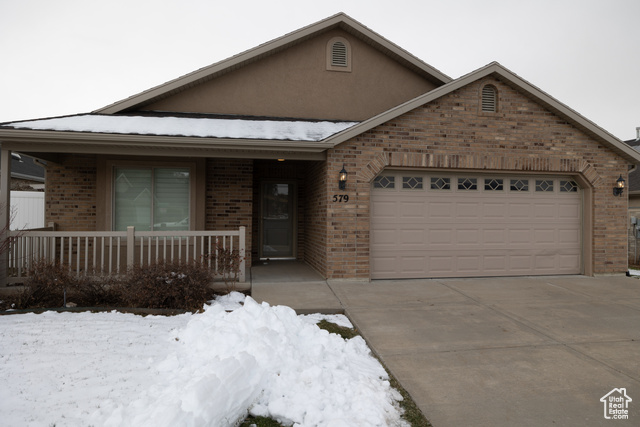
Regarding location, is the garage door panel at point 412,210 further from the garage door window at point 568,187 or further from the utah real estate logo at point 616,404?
the utah real estate logo at point 616,404

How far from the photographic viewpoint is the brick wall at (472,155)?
7.64m

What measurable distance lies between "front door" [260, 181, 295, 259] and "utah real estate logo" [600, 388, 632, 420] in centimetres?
821

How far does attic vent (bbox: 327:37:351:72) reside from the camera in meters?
10.3

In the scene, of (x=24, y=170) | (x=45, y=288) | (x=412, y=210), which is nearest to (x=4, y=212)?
(x=45, y=288)

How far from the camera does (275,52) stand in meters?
10.1

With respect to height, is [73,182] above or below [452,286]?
above

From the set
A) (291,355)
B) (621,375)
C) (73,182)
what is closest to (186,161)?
(73,182)

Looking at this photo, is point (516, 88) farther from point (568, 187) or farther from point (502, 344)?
point (502, 344)

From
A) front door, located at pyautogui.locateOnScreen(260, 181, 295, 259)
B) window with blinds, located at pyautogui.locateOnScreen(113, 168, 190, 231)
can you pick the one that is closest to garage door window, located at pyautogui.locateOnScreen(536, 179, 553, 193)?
front door, located at pyautogui.locateOnScreen(260, 181, 295, 259)

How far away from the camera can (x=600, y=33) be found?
49.4 feet

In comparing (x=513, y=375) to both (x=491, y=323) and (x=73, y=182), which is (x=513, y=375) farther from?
(x=73, y=182)

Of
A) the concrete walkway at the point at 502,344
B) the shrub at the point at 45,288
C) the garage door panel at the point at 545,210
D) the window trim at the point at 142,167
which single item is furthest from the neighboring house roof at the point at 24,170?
the garage door panel at the point at 545,210

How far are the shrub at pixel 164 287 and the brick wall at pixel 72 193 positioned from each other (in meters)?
3.53

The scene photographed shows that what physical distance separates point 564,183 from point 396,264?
4.56m
